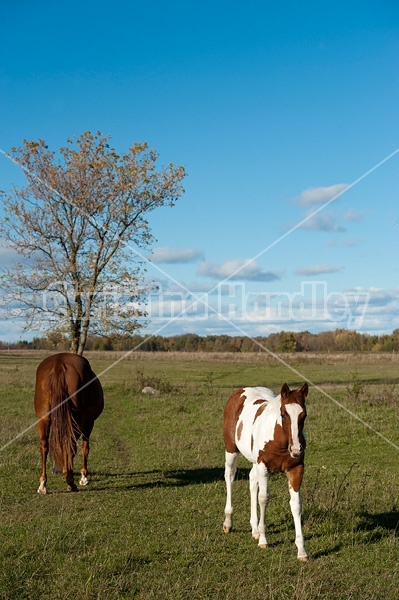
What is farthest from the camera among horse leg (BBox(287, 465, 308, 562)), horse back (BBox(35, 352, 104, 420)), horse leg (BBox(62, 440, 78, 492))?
horse back (BBox(35, 352, 104, 420))

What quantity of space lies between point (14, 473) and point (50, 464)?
1.43m

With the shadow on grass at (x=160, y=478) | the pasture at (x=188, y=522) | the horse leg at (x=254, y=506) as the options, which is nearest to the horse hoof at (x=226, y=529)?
the pasture at (x=188, y=522)

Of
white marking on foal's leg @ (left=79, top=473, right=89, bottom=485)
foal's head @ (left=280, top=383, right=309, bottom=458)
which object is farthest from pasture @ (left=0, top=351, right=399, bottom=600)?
foal's head @ (left=280, top=383, right=309, bottom=458)

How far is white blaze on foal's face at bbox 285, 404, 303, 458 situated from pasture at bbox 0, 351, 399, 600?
1256mm

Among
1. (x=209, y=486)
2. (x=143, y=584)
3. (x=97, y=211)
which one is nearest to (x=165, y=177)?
(x=97, y=211)

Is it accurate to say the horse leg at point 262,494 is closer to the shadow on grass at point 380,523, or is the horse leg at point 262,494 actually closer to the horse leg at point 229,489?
the horse leg at point 229,489

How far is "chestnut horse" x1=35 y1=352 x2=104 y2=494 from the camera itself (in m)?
10.7

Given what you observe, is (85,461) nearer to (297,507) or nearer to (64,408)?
(64,408)

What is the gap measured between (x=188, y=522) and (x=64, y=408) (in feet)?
11.9

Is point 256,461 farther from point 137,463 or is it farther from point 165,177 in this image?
point 165,177

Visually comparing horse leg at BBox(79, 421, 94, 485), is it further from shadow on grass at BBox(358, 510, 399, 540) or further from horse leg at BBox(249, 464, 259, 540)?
shadow on grass at BBox(358, 510, 399, 540)

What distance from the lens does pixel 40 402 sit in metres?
11.5

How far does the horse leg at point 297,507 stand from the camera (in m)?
6.81

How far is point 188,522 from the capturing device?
8523mm
